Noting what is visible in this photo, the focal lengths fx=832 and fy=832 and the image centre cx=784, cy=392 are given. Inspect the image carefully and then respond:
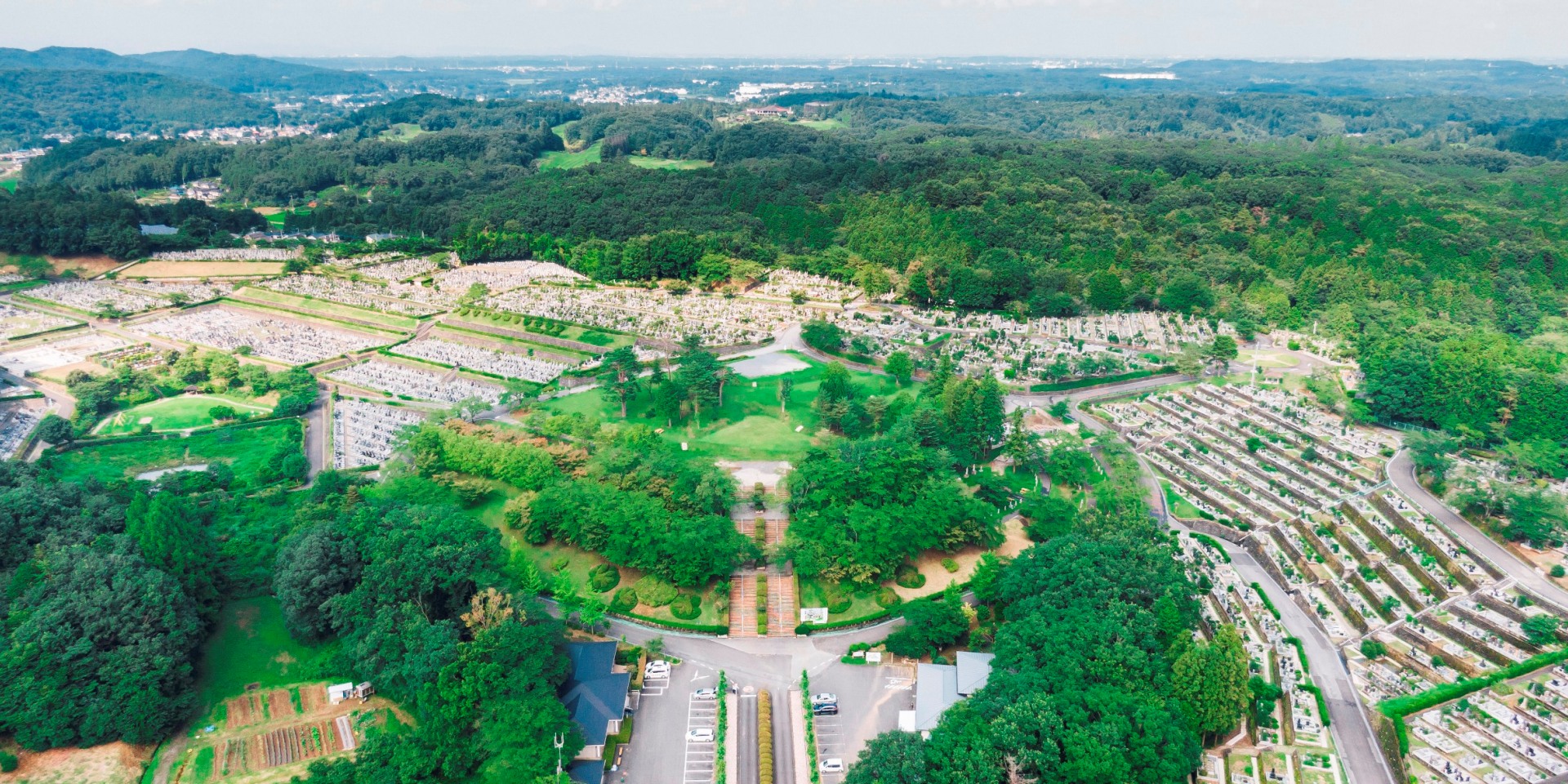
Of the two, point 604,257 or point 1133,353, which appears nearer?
point 1133,353

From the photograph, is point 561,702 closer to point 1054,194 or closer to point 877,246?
point 877,246

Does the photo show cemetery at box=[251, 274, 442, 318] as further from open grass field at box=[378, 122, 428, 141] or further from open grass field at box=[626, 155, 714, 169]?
open grass field at box=[378, 122, 428, 141]

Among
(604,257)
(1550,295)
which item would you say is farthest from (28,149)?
(1550,295)

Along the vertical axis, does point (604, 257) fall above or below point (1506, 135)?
below

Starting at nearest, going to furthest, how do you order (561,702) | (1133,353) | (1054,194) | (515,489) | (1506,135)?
1. (561,702)
2. (515,489)
3. (1133,353)
4. (1054,194)
5. (1506,135)

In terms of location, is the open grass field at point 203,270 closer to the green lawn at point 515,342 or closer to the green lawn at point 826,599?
the green lawn at point 515,342

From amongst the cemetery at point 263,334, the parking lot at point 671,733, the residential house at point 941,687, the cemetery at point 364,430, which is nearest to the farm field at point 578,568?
the parking lot at point 671,733

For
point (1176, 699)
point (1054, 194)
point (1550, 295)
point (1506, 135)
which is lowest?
point (1176, 699)

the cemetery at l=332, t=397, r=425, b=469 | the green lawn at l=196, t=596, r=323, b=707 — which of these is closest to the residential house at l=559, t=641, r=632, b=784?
the green lawn at l=196, t=596, r=323, b=707
